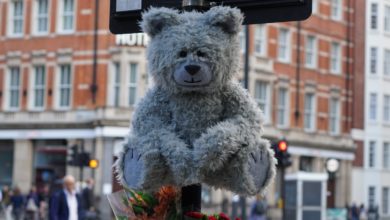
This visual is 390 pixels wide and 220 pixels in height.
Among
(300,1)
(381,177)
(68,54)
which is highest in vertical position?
(68,54)

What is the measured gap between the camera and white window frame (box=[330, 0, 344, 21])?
156 ft

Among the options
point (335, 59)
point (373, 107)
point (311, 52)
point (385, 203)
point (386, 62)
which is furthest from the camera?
point (386, 62)

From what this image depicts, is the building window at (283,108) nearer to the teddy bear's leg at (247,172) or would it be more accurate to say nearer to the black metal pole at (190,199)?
the black metal pole at (190,199)

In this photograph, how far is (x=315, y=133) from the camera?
45.8 meters

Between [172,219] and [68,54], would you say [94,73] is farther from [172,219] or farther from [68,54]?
[172,219]

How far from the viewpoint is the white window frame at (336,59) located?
4803 cm

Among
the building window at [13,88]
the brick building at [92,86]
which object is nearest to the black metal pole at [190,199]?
the brick building at [92,86]

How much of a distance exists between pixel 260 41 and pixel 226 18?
39554mm

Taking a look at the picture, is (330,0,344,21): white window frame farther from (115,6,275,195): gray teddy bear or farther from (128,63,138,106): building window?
(115,6,275,195): gray teddy bear

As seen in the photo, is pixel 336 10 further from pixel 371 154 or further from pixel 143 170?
pixel 143 170

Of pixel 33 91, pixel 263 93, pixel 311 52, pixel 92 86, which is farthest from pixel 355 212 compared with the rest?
pixel 33 91

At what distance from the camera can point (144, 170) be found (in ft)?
11.9

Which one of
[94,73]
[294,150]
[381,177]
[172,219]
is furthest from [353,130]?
[172,219]

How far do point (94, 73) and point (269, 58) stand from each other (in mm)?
9401
